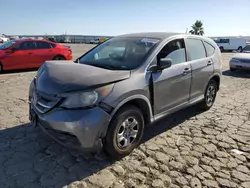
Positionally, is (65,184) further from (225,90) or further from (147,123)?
(225,90)

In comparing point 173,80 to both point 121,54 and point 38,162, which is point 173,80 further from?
point 38,162

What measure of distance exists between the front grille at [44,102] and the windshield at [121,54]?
1035 mm

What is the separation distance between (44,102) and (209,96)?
3.85 m

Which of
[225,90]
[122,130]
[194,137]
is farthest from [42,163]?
[225,90]

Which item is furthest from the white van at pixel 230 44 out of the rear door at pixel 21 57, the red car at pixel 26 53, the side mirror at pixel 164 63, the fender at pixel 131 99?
the fender at pixel 131 99

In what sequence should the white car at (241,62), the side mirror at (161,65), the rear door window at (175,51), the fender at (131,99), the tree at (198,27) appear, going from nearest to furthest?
the fender at (131,99), the side mirror at (161,65), the rear door window at (175,51), the white car at (241,62), the tree at (198,27)

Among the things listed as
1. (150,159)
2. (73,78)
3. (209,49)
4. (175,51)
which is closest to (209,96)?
(209,49)

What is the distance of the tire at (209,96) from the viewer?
17.5ft

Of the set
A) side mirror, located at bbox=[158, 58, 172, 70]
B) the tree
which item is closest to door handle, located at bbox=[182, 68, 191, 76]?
side mirror, located at bbox=[158, 58, 172, 70]

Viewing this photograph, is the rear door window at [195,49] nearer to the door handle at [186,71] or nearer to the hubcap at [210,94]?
the door handle at [186,71]

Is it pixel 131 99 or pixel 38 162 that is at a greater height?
pixel 131 99

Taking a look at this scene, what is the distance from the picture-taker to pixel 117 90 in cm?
311

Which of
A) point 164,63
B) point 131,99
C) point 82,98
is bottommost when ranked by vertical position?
point 131,99

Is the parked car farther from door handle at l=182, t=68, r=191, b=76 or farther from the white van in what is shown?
the white van
